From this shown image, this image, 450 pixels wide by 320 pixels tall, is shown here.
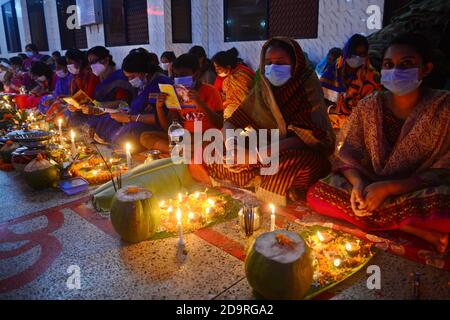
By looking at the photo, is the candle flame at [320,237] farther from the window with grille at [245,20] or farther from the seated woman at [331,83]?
the window with grille at [245,20]

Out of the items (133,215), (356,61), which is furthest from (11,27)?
(133,215)

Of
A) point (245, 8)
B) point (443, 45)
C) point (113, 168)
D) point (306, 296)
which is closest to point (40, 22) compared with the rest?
point (245, 8)

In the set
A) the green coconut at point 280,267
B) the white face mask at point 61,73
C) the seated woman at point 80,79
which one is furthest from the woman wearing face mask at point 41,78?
the green coconut at point 280,267

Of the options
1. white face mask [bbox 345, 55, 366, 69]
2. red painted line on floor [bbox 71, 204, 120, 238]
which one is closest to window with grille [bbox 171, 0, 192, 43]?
white face mask [bbox 345, 55, 366, 69]

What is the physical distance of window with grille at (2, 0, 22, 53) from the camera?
763 inches

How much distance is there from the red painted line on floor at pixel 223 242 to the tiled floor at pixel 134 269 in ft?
0.08

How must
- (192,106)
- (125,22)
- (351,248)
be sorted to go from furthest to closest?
1. (125,22)
2. (192,106)
3. (351,248)

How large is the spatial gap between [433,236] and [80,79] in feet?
18.0

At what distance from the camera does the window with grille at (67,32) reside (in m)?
14.5

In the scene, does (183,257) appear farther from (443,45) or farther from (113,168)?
(443,45)

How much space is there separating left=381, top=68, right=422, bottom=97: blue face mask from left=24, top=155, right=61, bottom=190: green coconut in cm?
302

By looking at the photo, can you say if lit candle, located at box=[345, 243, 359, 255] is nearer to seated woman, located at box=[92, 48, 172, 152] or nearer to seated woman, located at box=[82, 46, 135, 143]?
seated woman, located at box=[92, 48, 172, 152]

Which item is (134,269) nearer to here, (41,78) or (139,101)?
(139,101)

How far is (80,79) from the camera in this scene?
232 inches
